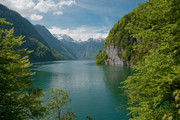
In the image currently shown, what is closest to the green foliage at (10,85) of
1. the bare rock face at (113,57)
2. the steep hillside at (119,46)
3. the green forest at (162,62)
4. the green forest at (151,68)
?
the green forest at (151,68)

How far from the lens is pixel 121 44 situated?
14988 centimetres

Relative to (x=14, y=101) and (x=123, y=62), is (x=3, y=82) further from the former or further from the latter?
(x=123, y=62)

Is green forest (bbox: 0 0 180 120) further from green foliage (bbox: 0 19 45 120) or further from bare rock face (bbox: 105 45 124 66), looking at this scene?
bare rock face (bbox: 105 45 124 66)

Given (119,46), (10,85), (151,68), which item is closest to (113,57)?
(119,46)

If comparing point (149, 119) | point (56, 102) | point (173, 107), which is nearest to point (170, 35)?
point (173, 107)

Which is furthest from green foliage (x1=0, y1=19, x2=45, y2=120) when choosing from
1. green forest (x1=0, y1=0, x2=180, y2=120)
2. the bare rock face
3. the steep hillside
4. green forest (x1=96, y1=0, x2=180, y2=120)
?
the bare rock face

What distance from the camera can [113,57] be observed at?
158m

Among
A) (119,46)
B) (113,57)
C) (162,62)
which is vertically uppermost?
(119,46)

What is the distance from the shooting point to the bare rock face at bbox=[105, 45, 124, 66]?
495 feet

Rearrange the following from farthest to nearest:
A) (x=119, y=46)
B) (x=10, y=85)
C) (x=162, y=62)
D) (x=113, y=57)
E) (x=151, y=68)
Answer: (x=113, y=57)
(x=119, y=46)
(x=10, y=85)
(x=151, y=68)
(x=162, y=62)

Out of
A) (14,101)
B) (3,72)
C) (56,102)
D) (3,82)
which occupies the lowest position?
(56,102)

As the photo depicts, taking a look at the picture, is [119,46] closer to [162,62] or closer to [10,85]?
[162,62]

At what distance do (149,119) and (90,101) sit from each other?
89.9ft

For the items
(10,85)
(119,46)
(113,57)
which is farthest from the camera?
(113,57)
